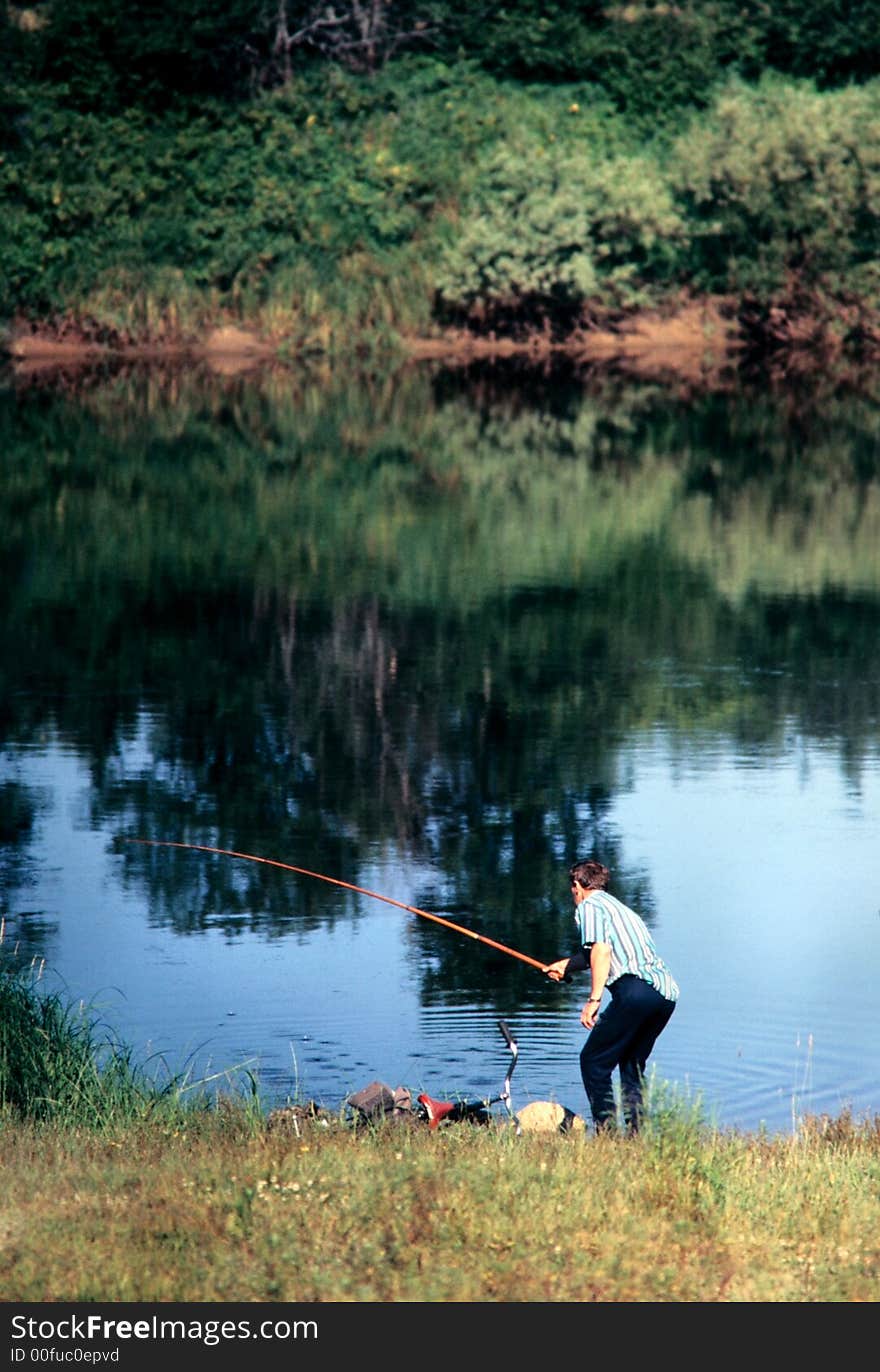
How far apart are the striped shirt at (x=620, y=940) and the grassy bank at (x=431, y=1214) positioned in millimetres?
791

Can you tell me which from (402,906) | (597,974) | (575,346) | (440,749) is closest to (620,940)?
(597,974)

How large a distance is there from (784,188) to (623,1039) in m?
43.5

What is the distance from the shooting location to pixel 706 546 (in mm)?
26344

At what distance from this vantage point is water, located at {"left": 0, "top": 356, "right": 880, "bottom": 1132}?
1101cm

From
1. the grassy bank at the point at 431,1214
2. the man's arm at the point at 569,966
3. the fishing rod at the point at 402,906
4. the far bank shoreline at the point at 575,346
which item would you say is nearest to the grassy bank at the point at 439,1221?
the grassy bank at the point at 431,1214

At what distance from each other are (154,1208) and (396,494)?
23263mm

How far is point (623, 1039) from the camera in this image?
901cm

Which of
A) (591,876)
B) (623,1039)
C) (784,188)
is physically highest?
(784,188)

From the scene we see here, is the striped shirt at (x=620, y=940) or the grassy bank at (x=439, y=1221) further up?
the striped shirt at (x=620, y=940)

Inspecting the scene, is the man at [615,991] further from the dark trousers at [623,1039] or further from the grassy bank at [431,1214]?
the grassy bank at [431,1214]

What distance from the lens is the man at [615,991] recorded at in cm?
895

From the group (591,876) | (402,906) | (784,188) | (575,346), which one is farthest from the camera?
(575,346)

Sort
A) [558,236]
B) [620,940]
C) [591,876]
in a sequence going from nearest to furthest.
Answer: [620,940] < [591,876] < [558,236]

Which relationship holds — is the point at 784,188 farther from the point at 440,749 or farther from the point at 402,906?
the point at 402,906
